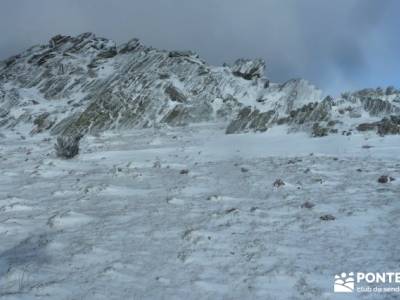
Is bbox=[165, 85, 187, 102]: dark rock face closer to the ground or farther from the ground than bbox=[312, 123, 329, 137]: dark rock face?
farther from the ground

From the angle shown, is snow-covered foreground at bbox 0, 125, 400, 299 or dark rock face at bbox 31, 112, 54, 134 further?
dark rock face at bbox 31, 112, 54, 134

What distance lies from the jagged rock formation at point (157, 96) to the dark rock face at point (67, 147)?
7735mm

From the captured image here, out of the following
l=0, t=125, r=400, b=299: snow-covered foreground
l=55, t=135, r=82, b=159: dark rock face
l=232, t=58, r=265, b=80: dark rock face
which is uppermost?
l=232, t=58, r=265, b=80: dark rock face

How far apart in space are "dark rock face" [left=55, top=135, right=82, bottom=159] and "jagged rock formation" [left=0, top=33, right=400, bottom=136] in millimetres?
7735

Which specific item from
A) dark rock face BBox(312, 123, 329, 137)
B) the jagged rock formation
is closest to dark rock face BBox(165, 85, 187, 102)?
the jagged rock formation

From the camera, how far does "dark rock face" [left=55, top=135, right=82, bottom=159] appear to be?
24.5m

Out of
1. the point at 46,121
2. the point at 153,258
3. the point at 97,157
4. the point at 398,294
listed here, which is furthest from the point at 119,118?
the point at 398,294

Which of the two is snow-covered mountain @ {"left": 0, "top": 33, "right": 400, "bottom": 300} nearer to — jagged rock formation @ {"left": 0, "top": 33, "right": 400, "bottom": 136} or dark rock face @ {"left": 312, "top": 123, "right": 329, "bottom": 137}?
dark rock face @ {"left": 312, "top": 123, "right": 329, "bottom": 137}

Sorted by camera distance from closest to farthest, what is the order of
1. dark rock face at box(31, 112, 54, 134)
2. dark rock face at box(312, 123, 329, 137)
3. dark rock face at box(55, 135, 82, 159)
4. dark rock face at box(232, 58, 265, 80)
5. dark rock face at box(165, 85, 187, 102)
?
dark rock face at box(55, 135, 82, 159) → dark rock face at box(312, 123, 329, 137) → dark rock face at box(31, 112, 54, 134) → dark rock face at box(165, 85, 187, 102) → dark rock face at box(232, 58, 265, 80)

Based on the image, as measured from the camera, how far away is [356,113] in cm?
3641

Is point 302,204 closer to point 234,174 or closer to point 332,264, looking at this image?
point 332,264

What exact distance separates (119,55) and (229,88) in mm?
17214

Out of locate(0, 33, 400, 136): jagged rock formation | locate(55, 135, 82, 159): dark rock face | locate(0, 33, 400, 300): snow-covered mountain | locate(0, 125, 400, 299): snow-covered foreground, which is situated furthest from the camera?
locate(0, 33, 400, 136): jagged rock formation

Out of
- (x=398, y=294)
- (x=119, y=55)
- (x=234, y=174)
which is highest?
(x=119, y=55)
